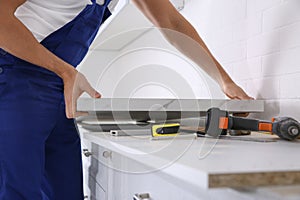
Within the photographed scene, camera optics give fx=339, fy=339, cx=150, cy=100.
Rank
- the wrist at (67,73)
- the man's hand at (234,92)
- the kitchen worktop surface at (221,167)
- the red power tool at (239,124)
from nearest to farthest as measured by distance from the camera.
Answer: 1. the kitchen worktop surface at (221,167)
2. the red power tool at (239,124)
3. the wrist at (67,73)
4. the man's hand at (234,92)

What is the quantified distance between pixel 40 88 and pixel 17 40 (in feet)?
0.68

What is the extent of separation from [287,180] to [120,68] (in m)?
3.39

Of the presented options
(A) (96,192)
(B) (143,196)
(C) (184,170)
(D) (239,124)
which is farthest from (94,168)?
(C) (184,170)

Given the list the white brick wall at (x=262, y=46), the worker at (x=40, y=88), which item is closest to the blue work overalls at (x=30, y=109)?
the worker at (x=40, y=88)

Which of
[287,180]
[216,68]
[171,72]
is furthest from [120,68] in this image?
[287,180]

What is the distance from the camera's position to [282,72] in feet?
3.53

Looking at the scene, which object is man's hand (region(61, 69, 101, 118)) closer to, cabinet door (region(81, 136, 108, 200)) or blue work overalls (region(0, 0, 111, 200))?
blue work overalls (region(0, 0, 111, 200))

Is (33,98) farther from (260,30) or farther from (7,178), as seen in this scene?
(260,30)

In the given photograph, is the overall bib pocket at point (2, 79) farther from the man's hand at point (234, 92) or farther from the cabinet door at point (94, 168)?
the man's hand at point (234, 92)

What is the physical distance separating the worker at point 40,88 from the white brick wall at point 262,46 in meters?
A: 0.11

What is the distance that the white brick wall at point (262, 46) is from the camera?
Answer: 103 centimetres

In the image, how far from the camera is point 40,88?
956mm

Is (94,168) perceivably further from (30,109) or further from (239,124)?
(239,124)

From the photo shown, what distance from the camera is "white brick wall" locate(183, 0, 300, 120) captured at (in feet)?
3.38
